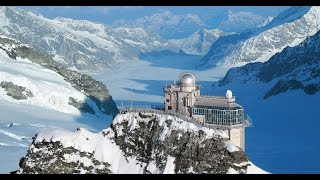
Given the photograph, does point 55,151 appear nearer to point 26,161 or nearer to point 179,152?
point 26,161

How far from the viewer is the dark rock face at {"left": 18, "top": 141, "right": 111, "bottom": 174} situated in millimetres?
127250

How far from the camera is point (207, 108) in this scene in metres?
148

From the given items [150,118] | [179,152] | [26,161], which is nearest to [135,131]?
[150,118]

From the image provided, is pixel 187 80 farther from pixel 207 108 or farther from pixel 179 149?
pixel 179 149

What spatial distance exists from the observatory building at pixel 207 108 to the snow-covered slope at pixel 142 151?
518 inches

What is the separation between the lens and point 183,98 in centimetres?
15225

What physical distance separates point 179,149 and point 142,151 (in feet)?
32.7

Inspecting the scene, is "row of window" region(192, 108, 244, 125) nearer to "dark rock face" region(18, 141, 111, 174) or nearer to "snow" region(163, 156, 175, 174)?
"snow" region(163, 156, 175, 174)

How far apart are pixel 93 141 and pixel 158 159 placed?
526 inches

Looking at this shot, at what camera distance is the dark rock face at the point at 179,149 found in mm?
125312

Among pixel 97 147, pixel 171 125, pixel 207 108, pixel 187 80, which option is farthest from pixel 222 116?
pixel 97 147

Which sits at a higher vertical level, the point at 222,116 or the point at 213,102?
the point at 213,102

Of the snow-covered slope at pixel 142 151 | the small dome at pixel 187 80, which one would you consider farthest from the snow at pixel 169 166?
the small dome at pixel 187 80
